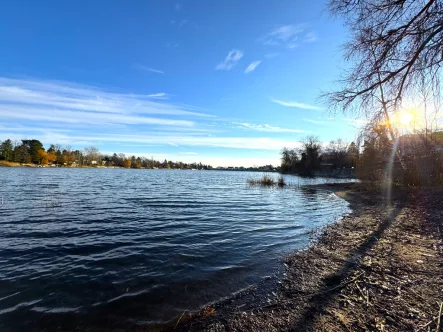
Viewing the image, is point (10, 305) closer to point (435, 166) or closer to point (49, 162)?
point (435, 166)

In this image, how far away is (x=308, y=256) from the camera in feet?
21.8

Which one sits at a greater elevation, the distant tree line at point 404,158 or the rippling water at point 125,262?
the distant tree line at point 404,158

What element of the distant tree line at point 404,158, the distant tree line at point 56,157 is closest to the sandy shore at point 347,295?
the distant tree line at point 404,158

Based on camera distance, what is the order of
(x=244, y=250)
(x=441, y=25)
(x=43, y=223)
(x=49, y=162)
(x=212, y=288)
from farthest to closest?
1. (x=49, y=162)
2. (x=43, y=223)
3. (x=244, y=250)
4. (x=212, y=288)
5. (x=441, y=25)

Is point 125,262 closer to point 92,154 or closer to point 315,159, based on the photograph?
point 315,159

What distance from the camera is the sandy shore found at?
342 centimetres

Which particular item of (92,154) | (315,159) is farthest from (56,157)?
(315,159)

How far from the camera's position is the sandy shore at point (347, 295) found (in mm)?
3416

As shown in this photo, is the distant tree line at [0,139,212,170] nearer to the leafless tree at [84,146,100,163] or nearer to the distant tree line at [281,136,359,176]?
the leafless tree at [84,146,100,163]

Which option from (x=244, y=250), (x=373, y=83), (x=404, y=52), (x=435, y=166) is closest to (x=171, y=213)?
(x=244, y=250)

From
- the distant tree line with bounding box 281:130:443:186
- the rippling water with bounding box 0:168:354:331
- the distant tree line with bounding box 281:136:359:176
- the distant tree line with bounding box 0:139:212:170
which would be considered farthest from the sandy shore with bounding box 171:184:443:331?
the distant tree line with bounding box 0:139:212:170

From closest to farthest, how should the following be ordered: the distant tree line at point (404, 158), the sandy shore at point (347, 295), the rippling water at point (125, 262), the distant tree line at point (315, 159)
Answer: the sandy shore at point (347, 295) → the rippling water at point (125, 262) → the distant tree line at point (404, 158) → the distant tree line at point (315, 159)

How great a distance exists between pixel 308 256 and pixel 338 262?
85 centimetres

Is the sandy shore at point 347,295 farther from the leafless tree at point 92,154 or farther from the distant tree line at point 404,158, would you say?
the leafless tree at point 92,154
